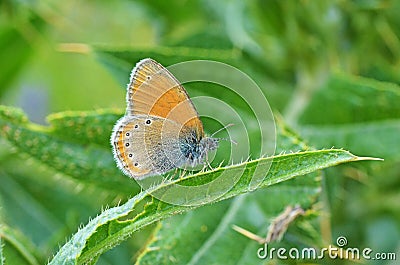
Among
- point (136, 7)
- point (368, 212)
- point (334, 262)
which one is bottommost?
point (334, 262)

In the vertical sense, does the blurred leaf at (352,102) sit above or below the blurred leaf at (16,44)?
below

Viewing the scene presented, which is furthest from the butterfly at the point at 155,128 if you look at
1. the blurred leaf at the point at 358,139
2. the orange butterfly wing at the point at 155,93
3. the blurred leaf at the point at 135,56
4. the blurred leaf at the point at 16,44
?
the blurred leaf at the point at 16,44

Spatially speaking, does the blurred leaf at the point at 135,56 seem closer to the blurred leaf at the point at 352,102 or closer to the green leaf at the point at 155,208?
the blurred leaf at the point at 352,102

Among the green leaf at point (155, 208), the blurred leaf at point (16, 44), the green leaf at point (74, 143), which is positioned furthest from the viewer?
the blurred leaf at point (16, 44)

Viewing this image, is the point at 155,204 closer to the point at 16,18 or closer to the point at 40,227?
the point at 40,227

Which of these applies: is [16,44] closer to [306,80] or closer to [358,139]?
[306,80]

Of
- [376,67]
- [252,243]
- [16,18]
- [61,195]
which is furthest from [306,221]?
[16,18]

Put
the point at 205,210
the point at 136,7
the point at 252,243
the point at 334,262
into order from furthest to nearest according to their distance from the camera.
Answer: the point at 136,7 → the point at 334,262 → the point at 205,210 → the point at 252,243
